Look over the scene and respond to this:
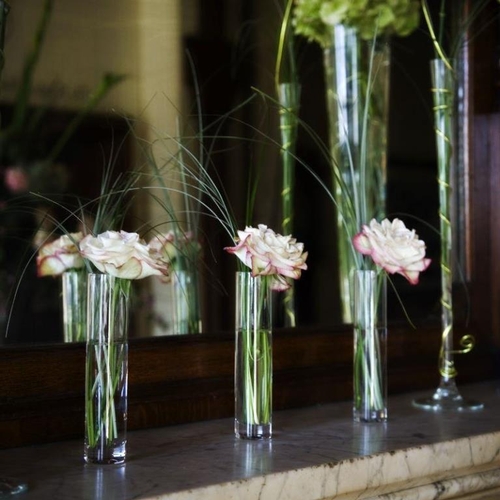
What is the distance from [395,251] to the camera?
4.58 feet

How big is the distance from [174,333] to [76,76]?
0.41 meters

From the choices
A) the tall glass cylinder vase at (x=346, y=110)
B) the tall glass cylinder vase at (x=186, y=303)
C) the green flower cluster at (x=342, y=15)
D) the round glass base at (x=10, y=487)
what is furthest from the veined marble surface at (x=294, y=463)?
the green flower cluster at (x=342, y=15)

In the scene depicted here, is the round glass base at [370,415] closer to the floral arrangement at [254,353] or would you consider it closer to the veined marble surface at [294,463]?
the veined marble surface at [294,463]

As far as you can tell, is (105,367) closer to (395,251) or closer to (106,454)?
(106,454)

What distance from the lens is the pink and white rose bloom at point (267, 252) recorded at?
1256mm

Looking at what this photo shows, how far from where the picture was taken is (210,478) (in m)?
1.13

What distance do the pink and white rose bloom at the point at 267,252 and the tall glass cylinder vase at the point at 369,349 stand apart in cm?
25

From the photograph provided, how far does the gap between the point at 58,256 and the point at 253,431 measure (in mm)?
366

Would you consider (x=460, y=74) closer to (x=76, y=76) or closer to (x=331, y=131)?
(x=331, y=131)

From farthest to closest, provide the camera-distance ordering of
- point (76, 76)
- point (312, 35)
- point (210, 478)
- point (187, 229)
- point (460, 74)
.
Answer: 1. point (460, 74)
2. point (312, 35)
3. point (187, 229)
4. point (76, 76)
5. point (210, 478)

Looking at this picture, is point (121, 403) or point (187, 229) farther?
point (187, 229)

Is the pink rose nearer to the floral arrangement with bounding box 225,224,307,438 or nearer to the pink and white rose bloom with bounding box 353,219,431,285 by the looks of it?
the floral arrangement with bounding box 225,224,307,438

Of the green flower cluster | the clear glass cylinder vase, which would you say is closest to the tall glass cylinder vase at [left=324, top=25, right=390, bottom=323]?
the green flower cluster

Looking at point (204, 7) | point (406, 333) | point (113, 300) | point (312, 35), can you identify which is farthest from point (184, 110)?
point (406, 333)
